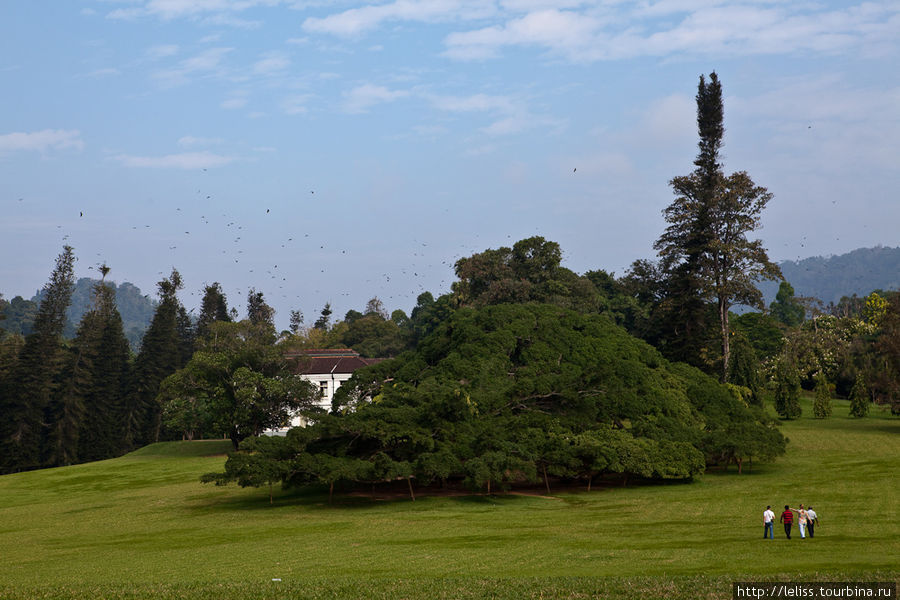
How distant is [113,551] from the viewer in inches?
1062

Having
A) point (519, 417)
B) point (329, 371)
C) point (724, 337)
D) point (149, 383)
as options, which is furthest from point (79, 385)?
point (724, 337)

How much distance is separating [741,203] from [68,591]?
5672 centimetres

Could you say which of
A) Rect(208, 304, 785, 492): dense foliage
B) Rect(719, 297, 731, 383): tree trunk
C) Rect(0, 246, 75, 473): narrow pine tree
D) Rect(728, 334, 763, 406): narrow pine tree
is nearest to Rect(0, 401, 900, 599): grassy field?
Rect(208, 304, 785, 492): dense foliage

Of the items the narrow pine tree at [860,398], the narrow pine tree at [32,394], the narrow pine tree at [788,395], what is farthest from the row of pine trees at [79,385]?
the narrow pine tree at [860,398]

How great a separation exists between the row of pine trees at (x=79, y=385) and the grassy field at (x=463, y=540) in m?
30.1

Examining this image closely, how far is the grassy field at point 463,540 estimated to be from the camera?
18125 mm

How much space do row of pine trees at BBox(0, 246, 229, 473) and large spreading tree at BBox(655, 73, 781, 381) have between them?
54.2 m

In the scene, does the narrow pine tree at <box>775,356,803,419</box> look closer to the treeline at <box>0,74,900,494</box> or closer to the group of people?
the treeline at <box>0,74,900,494</box>

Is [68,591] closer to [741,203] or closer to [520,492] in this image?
[520,492]

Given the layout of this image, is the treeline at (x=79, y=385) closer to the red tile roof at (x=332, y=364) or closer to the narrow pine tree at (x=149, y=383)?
the narrow pine tree at (x=149, y=383)

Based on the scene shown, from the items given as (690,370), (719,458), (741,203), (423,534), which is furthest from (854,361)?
(423,534)

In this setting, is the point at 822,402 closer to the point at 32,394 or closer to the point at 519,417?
the point at 519,417

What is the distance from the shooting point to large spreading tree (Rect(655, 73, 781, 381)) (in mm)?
62031

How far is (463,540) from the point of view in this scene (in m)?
25.8
